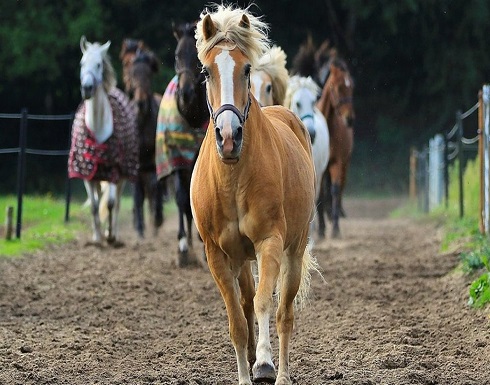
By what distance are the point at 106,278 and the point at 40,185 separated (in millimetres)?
18839

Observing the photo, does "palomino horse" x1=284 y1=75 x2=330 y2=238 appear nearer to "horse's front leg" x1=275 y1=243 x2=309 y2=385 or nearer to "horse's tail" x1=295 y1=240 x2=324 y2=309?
"horse's tail" x1=295 y1=240 x2=324 y2=309

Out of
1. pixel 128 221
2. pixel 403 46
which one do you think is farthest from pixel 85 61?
pixel 403 46

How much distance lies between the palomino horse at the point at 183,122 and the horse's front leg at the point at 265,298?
217 inches

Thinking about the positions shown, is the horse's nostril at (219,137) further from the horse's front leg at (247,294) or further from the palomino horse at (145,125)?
the palomino horse at (145,125)

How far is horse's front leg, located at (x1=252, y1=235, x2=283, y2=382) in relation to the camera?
16.1 feet

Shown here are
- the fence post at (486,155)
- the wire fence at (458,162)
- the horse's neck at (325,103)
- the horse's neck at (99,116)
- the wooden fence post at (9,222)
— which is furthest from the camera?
the horse's neck at (325,103)

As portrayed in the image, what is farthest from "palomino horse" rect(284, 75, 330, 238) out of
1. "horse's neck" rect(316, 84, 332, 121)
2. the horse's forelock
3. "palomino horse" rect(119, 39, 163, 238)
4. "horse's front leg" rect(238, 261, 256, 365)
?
the horse's forelock

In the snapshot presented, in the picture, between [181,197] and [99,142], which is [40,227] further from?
[181,197]

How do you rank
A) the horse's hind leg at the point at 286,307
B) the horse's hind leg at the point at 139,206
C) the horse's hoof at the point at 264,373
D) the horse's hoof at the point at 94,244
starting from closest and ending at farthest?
the horse's hoof at the point at 264,373
the horse's hind leg at the point at 286,307
the horse's hoof at the point at 94,244
the horse's hind leg at the point at 139,206

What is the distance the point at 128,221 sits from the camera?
19.7 m

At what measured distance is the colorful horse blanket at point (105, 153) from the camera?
12945 millimetres

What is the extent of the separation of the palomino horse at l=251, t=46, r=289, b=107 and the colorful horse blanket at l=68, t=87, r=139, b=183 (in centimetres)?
346

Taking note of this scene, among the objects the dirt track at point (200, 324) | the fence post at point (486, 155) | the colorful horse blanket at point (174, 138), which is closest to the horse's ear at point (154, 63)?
the colorful horse blanket at point (174, 138)

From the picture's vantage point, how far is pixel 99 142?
42.9 ft
